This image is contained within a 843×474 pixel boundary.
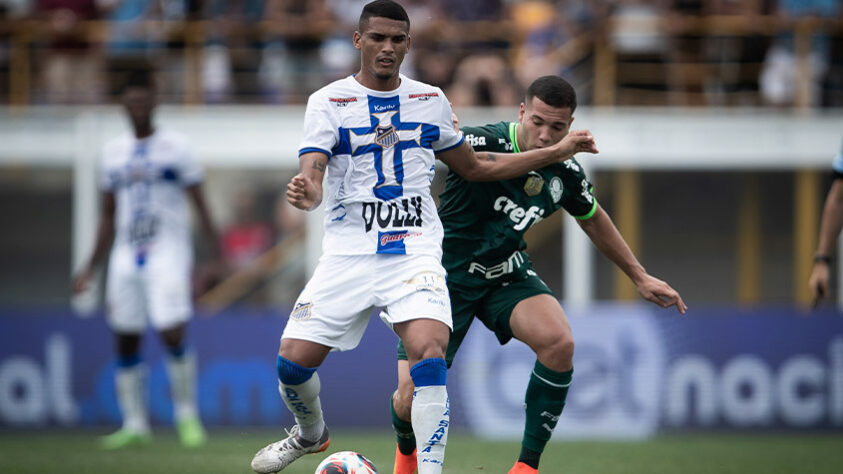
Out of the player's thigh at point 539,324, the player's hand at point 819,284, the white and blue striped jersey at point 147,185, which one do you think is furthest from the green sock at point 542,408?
the white and blue striped jersey at point 147,185

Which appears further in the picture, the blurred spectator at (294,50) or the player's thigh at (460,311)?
the blurred spectator at (294,50)

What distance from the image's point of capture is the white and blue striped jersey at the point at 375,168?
5.84 metres

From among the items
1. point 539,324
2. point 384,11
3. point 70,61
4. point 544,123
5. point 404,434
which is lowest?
point 404,434

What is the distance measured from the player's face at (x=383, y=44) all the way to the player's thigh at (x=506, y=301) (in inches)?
64.3

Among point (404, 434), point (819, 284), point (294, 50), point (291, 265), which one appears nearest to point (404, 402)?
point (404, 434)

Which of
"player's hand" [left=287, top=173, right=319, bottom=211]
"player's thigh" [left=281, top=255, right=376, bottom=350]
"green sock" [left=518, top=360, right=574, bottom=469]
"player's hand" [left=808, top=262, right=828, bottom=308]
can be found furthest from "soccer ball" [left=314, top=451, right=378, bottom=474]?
"player's hand" [left=808, top=262, right=828, bottom=308]

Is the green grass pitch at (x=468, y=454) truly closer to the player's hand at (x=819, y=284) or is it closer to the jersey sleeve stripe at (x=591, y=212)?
the player's hand at (x=819, y=284)

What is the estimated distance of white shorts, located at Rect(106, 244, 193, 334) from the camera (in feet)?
32.6

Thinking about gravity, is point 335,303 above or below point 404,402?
above

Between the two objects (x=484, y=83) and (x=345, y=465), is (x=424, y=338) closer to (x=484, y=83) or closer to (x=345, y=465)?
(x=345, y=465)

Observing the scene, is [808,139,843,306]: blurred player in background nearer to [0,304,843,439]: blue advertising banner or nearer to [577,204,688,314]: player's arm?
[577,204,688,314]: player's arm

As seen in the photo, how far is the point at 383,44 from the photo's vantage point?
5.80 metres

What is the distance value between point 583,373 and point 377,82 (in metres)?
6.64

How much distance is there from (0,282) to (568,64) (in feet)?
34.9
